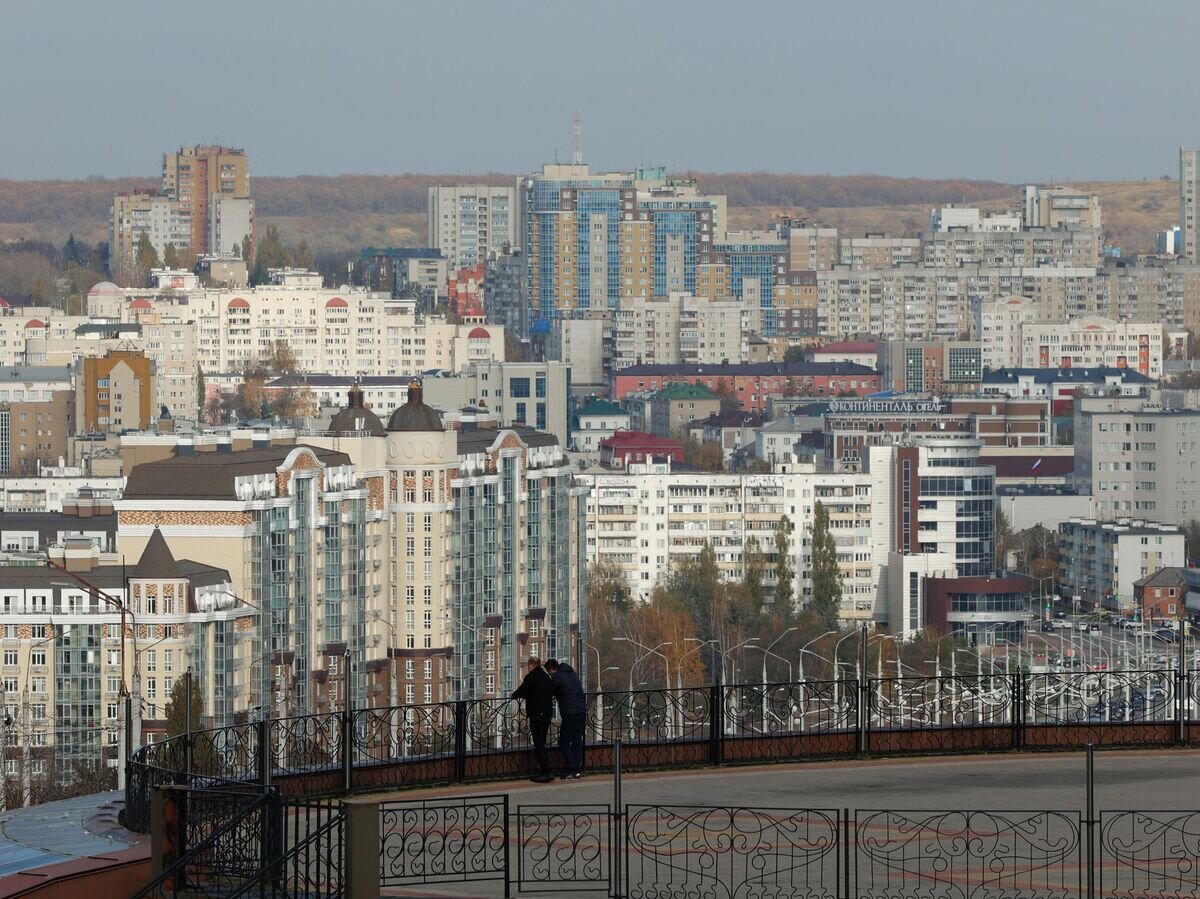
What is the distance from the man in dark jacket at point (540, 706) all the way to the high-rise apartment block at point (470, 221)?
465 feet

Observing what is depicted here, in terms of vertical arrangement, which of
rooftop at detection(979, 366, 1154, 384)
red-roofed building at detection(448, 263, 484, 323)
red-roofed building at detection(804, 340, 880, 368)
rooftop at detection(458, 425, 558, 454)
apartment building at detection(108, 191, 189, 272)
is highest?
apartment building at detection(108, 191, 189, 272)

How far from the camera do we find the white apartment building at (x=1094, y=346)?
113 m

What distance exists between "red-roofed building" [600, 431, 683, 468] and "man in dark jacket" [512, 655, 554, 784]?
63.5 metres

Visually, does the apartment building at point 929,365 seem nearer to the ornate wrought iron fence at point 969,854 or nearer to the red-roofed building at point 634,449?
the red-roofed building at point 634,449

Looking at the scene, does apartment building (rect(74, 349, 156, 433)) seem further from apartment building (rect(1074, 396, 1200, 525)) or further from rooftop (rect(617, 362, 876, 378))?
A: rooftop (rect(617, 362, 876, 378))

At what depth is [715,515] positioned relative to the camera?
6262 cm

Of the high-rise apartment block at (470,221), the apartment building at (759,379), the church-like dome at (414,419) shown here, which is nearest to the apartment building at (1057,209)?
the high-rise apartment block at (470,221)

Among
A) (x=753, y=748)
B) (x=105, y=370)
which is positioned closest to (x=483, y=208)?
(x=105, y=370)

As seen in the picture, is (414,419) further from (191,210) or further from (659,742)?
(191,210)

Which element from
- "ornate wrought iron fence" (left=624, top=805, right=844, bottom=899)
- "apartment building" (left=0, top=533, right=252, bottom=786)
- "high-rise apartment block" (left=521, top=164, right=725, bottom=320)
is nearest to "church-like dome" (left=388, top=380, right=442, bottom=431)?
"apartment building" (left=0, top=533, right=252, bottom=786)

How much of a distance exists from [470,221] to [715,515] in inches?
3727

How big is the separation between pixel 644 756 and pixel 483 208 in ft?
469

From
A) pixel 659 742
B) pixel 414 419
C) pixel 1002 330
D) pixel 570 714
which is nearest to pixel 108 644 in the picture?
pixel 414 419

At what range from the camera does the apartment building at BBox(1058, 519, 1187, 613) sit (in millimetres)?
61062
